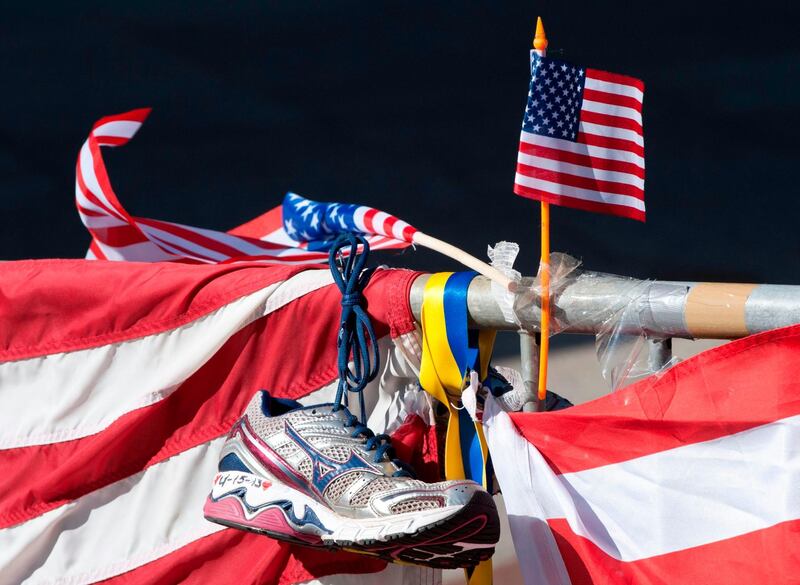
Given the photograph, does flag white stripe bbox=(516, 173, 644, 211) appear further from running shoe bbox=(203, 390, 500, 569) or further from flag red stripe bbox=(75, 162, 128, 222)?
flag red stripe bbox=(75, 162, 128, 222)

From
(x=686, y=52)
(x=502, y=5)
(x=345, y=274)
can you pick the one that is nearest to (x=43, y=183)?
(x=502, y=5)

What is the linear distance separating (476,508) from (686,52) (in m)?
4.85

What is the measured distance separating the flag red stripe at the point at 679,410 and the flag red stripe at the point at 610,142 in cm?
27

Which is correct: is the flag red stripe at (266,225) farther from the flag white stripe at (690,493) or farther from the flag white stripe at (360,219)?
the flag white stripe at (690,493)

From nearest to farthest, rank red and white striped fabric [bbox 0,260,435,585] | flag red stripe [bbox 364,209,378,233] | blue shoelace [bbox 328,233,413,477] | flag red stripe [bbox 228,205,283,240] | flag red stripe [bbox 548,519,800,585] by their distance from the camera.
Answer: flag red stripe [bbox 548,519,800,585], blue shoelace [bbox 328,233,413,477], red and white striped fabric [bbox 0,260,435,585], flag red stripe [bbox 364,209,378,233], flag red stripe [bbox 228,205,283,240]

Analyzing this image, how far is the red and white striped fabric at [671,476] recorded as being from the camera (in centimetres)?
126

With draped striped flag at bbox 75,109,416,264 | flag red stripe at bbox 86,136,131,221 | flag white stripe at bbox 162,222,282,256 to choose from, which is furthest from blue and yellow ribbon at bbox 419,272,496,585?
flag red stripe at bbox 86,136,131,221

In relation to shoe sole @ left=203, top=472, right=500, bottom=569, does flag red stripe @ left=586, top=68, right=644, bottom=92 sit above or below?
above

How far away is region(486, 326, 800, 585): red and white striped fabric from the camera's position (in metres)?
1.26

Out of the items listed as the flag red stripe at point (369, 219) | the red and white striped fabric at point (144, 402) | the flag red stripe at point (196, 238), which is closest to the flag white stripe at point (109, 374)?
the red and white striped fabric at point (144, 402)

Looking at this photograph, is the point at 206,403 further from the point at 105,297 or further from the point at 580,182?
the point at 580,182

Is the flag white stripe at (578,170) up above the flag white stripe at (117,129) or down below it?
above

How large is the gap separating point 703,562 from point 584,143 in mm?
523

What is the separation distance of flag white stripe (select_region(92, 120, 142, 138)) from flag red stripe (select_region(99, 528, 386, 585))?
117cm
